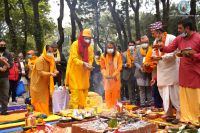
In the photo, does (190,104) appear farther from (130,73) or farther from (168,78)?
(130,73)

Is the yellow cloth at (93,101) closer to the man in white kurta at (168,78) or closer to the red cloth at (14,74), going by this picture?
the man in white kurta at (168,78)

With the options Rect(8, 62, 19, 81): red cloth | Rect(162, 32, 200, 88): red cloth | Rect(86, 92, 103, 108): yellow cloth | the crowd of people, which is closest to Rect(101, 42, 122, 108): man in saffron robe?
the crowd of people

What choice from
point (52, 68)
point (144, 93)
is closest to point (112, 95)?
point (144, 93)

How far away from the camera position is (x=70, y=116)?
6.78m

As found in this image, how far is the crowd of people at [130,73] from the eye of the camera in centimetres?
620

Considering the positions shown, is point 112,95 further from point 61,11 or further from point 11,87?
point 61,11

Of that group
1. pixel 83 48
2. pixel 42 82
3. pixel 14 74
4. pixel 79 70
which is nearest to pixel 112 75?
pixel 79 70

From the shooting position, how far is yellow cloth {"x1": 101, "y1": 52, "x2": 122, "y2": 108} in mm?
8844

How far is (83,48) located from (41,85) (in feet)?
4.39

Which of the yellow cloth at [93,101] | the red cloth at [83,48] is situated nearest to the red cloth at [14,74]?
the yellow cloth at [93,101]

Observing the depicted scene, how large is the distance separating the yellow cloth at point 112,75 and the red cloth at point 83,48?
738 mm

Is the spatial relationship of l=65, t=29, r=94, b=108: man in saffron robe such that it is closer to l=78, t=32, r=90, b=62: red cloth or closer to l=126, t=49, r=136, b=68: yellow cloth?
l=78, t=32, r=90, b=62: red cloth

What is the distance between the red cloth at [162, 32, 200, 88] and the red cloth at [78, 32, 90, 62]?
2619mm

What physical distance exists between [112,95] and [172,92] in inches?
97.3
